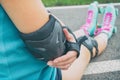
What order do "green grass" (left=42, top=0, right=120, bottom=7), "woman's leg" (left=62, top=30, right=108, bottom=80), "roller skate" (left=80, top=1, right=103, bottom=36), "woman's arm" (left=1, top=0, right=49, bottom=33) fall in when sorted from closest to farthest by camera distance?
"woman's arm" (left=1, top=0, right=49, bottom=33), "woman's leg" (left=62, top=30, right=108, bottom=80), "roller skate" (left=80, top=1, right=103, bottom=36), "green grass" (left=42, top=0, right=120, bottom=7)

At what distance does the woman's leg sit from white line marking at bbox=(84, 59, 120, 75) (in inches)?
2.8

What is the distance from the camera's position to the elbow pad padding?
49.9 inches

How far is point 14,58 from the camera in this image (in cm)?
133

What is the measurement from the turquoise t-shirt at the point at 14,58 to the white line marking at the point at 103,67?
0.86m

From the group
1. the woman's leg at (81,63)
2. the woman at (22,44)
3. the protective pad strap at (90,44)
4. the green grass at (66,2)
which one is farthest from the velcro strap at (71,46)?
the green grass at (66,2)

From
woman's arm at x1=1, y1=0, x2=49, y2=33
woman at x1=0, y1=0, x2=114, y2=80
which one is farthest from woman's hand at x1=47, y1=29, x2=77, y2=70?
woman's arm at x1=1, y1=0, x2=49, y2=33

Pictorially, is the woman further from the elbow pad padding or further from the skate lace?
the skate lace

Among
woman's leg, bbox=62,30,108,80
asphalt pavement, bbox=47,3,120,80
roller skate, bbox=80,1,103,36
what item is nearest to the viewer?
woman's leg, bbox=62,30,108,80

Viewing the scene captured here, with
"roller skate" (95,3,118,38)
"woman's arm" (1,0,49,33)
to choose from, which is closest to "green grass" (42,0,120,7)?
"roller skate" (95,3,118,38)

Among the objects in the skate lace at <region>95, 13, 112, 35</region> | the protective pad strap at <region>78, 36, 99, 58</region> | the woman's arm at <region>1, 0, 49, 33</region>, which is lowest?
the skate lace at <region>95, 13, 112, 35</region>

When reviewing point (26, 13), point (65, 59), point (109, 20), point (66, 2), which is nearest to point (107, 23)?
point (109, 20)

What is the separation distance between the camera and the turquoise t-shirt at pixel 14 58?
1261 millimetres

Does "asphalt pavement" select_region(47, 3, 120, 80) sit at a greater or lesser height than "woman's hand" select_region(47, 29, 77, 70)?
lesser

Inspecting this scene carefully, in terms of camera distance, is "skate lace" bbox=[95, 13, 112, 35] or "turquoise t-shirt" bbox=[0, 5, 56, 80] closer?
"turquoise t-shirt" bbox=[0, 5, 56, 80]
